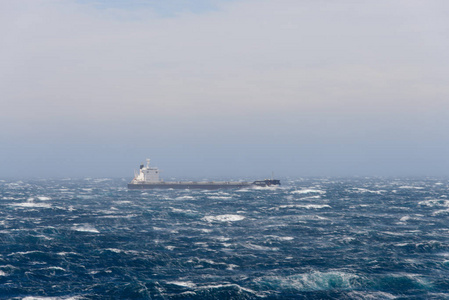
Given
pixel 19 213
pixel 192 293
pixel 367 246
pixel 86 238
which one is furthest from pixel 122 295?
pixel 19 213

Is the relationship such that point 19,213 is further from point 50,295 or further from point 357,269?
point 357,269

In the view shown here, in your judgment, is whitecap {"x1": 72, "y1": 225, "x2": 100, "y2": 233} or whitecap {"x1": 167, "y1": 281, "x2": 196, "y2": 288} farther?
whitecap {"x1": 72, "y1": 225, "x2": 100, "y2": 233}

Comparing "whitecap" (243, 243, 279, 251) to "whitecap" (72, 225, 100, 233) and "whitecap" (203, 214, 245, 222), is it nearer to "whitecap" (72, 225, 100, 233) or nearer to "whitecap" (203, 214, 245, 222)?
"whitecap" (203, 214, 245, 222)

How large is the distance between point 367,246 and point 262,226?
24251mm

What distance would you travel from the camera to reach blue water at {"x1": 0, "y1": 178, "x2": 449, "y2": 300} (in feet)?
139

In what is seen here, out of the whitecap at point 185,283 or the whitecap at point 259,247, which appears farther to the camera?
the whitecap at point 259,247

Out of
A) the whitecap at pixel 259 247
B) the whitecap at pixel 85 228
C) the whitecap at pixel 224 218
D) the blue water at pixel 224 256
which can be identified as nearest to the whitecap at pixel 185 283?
the blue water at pixel 224 256

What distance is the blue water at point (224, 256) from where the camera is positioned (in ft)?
139

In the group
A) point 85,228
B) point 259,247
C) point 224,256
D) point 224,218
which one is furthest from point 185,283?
point 224,218


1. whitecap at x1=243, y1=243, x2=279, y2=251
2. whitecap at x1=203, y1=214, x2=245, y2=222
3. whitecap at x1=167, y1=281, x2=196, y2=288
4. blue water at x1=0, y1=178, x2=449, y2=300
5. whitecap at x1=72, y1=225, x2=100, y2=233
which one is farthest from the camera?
whitecap at x1=203, y1=214, x2=245, y2=222

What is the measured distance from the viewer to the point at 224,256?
186ft

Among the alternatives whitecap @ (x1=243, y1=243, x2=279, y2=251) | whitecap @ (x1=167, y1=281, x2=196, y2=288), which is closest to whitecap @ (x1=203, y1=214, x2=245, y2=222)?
whitecap @ (x1=243, y1=243, x2=279, y2=251)

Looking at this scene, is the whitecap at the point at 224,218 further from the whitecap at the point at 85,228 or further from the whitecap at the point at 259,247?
the whitecap at the point at 259,247

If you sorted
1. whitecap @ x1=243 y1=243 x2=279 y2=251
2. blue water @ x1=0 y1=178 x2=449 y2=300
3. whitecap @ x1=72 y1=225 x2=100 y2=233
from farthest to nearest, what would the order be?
whitecap @ x1=72 y1=225 x2=100 y2=233, whitecap @ x1=243 y1=243 x2=279 y2=251, blue water @ x1=0 y1=178 x2=449 y2=300
